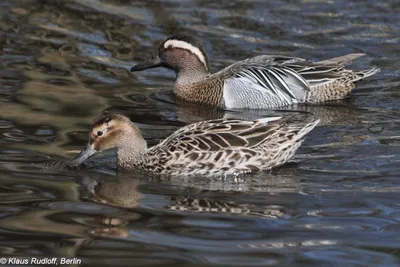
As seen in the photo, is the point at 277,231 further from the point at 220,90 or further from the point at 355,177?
the point at 220,90

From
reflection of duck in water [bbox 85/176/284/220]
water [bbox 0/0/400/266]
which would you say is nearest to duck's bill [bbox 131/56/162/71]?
water [bbox 0/0/400/266]

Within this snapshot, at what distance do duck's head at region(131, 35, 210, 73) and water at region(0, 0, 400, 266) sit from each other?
301mm

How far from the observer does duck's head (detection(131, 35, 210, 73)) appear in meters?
13.5

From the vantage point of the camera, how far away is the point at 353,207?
8359mm

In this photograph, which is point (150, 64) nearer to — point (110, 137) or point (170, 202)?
point (110, 137)

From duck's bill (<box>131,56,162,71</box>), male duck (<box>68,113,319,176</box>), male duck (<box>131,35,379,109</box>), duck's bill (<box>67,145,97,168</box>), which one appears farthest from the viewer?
duck's bill (<box>131,56,162,71</box>)

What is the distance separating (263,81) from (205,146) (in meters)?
3.65

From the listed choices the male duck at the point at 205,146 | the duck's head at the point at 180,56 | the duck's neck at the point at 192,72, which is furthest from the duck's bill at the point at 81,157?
the duck's neck at the point at 192,72

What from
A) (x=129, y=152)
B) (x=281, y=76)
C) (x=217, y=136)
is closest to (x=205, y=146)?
(x=217, y=136)

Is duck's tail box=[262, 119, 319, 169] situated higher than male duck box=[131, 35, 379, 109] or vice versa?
male duck box=[131, 35, 379, 109]

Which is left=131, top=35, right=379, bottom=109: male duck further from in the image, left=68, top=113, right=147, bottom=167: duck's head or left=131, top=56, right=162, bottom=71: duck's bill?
left=68, top=113, right=147, bottom=167: duck's head

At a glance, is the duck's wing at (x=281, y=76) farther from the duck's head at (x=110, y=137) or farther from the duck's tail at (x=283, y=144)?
the duck's head at (x=110, y=137)

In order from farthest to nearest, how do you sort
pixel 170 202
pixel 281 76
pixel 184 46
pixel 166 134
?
pixel 184 46 < pixel 281 76 < pixel 166 134 < pixel 170 202

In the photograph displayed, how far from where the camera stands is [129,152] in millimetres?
9781
